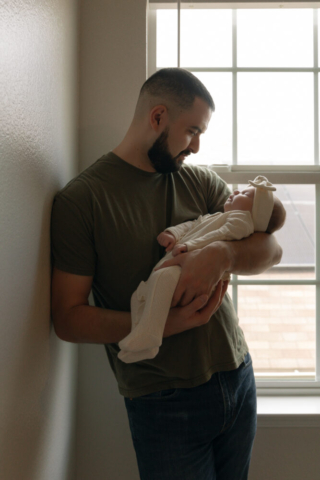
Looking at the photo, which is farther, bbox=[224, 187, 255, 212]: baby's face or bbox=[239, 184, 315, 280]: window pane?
bbox=[239, 184, 315, 280]: window pane

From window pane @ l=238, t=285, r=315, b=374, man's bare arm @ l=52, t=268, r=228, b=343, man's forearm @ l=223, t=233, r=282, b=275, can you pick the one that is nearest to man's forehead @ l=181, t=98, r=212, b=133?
man's forearm @ l=223, t=233, r=282, b=275

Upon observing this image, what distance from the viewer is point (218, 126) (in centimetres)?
219

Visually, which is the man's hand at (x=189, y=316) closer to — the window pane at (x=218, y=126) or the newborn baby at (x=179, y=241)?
the newborn baby at (x=179, y=241)

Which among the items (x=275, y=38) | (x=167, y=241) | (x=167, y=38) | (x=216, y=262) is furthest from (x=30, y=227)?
(x=275, y=38)

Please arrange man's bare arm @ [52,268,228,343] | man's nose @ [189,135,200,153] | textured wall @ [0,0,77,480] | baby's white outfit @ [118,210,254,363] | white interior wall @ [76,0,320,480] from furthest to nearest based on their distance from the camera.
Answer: white interior wall @ [76,0,320,480], man's nose @ [189,135,200,153], man's bare arm @ [52,268,228,343], baby's white outfit @ [118,210,254,363], textured wall @ [0,0,77,480]

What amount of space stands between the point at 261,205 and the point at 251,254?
0.59ft

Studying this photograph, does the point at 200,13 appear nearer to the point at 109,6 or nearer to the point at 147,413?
the point at 109,6

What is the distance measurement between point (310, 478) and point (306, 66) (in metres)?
2.11

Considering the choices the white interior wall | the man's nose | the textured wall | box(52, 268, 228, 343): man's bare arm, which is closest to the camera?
the textured wall

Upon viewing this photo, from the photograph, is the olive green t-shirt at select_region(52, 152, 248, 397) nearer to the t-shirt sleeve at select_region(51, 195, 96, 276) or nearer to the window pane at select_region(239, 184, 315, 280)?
the t-shirt sleeve at select_region(51, 195, 96, 276)

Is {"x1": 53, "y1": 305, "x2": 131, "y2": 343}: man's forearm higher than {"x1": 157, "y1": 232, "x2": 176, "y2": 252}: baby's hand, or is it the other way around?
{"x1": 157, "y1": 232, "x2": 176, "y2": 252}: baby's hand

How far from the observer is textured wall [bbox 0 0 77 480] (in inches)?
35.5

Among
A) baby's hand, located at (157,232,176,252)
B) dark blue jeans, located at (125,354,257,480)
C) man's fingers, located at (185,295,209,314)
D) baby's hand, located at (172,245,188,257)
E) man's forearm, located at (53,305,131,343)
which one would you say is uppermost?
baby's hand, located at (157,232,176,252)

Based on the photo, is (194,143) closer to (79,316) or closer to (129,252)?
(129,252)
